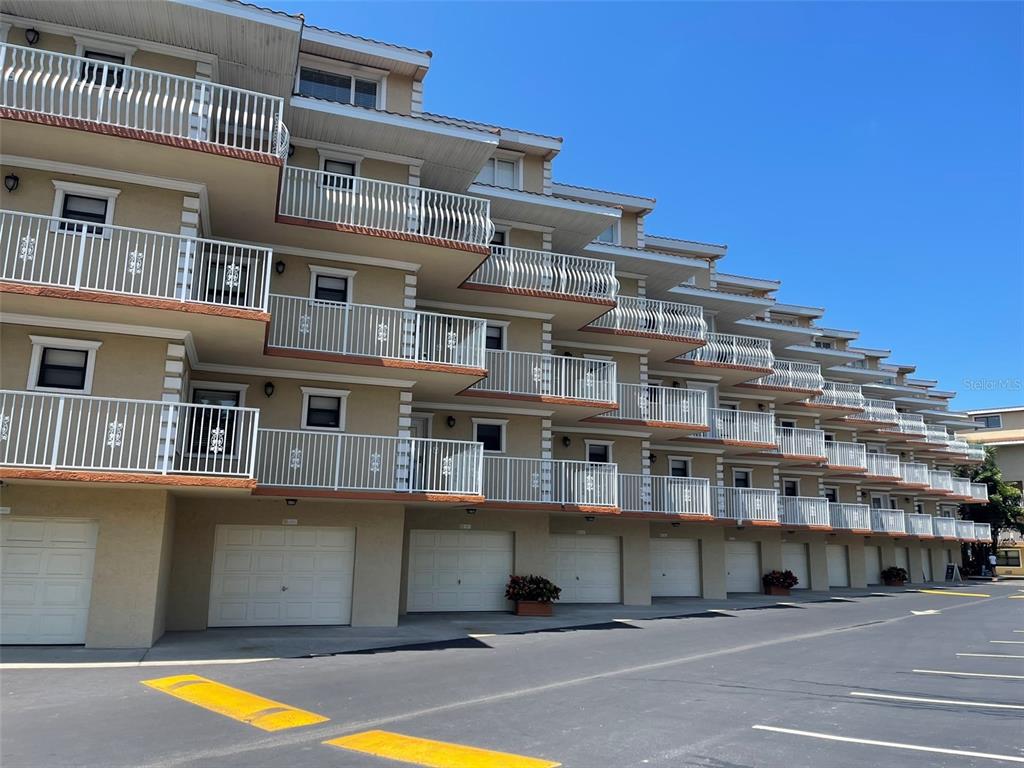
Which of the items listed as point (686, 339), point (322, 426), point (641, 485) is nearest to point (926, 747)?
point (322, 426)

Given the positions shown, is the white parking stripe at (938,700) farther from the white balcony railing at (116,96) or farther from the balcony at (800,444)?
the balcony at (800,444)

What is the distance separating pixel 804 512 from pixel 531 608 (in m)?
15.5

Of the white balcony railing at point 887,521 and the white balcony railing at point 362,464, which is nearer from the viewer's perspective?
the white balcony railing at point 362,464

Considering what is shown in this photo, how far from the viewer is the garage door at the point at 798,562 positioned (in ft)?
109

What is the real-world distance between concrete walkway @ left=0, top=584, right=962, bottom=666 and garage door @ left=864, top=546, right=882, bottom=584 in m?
20.9

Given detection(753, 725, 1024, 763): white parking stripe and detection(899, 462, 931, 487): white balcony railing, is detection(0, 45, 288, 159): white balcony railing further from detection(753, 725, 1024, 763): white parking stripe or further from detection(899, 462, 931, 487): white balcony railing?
detection(899, 462, 931, 487): white balcony railing

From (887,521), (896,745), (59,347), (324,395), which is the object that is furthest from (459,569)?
(887,521)

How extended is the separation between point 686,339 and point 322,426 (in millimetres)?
13429

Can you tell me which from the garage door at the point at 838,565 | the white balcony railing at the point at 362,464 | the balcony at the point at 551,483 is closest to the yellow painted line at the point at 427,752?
the white balcony railing at the point at 362,464

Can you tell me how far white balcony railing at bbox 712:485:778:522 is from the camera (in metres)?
27.0

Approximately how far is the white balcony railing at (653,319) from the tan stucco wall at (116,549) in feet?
49.0

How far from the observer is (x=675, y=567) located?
27500 mm

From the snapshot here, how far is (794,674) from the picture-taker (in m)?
11.9

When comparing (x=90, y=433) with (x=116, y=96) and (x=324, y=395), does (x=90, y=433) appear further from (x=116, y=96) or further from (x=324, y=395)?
(x=116, y=96)
